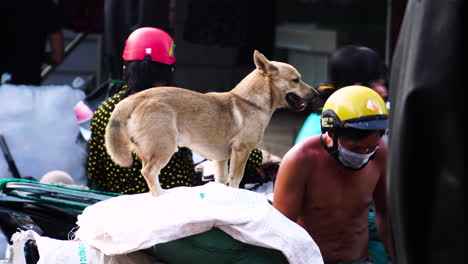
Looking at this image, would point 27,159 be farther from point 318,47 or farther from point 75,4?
point 318,47

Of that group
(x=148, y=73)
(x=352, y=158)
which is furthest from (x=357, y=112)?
(x=148, y=73)

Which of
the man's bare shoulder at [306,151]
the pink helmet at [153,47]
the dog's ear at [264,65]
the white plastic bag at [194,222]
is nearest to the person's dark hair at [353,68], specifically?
the man's bare shoulder at [306,151]

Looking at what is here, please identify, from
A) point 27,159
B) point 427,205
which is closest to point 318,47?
point 27,159

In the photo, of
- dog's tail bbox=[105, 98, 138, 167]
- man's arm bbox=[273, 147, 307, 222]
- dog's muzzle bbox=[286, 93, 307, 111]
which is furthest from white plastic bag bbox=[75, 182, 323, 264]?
man's arm bbox=[273, 147, 307, 222]

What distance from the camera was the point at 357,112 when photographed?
9.59 ft

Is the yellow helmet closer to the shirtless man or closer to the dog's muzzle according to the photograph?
the shirtless man

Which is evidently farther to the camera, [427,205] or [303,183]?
[303,183]

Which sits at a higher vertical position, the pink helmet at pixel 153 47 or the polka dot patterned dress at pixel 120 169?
the pink helmet at pixel 153 47

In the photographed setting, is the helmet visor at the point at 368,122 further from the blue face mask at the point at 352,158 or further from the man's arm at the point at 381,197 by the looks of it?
the man's arm at the point at 381,197

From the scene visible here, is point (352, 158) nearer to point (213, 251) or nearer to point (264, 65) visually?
point (264, 65)

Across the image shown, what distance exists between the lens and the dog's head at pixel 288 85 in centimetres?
256

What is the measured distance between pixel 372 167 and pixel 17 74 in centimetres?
406

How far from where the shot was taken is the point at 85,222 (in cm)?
244

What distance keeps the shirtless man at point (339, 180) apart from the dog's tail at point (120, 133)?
84 centimetres
